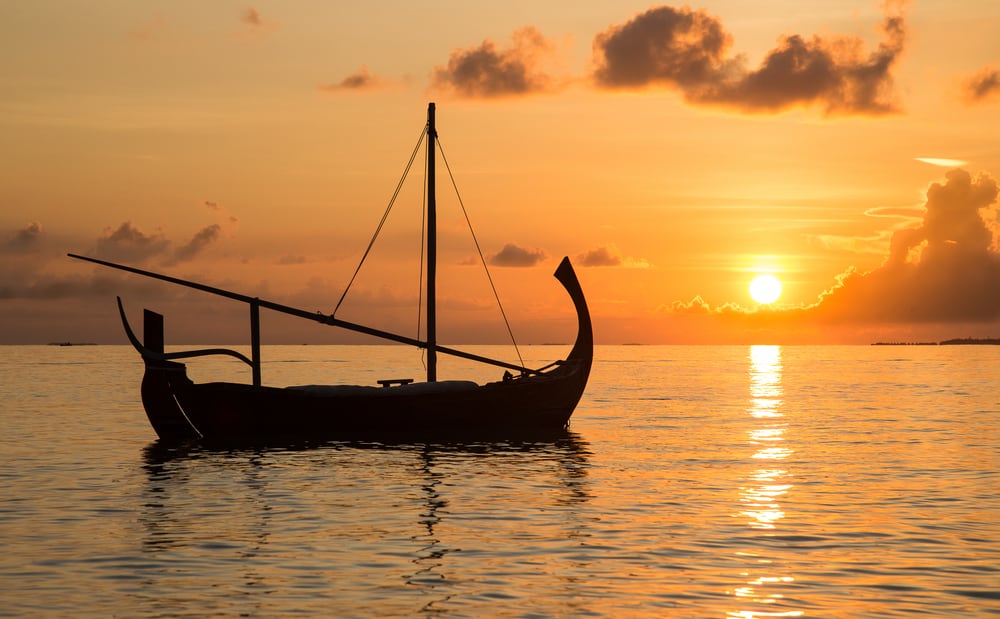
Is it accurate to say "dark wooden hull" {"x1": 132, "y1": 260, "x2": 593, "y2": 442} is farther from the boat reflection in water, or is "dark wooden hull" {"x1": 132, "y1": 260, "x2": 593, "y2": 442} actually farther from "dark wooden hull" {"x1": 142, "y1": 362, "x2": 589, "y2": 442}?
the boat reflection in water

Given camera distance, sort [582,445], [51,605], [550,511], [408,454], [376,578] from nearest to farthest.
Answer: [51,605], [376,578], [550,511], [408,454], [582,445]

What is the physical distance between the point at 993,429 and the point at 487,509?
3250 centimetres

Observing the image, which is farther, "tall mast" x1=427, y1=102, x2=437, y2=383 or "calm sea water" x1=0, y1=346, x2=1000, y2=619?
"tall mast" x1=427, y1=102, x2=437, y2=383

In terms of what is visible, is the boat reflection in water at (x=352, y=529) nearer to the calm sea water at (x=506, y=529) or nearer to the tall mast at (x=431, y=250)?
the calm sea water at (x=506, y=529)

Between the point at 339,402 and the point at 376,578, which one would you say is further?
the point at 339,402

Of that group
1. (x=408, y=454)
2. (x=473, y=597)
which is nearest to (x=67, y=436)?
(x=408, y=454)

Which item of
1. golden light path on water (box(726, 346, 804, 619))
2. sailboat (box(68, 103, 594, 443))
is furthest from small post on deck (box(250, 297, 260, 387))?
golden light path on water (box(726, 346, 804, 619))

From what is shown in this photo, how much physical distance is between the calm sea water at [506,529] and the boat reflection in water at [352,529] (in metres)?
0.07

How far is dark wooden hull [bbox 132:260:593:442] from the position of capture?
3709 centimetres

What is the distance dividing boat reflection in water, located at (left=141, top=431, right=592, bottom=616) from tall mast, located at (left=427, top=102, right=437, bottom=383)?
528cm

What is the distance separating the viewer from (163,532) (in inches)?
794

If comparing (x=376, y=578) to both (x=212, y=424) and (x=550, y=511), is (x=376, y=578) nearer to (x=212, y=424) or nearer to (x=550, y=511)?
(x=550, y=511)

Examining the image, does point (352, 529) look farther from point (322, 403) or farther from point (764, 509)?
point (322, 403)

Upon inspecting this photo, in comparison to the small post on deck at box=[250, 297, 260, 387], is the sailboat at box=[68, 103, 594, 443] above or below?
below
